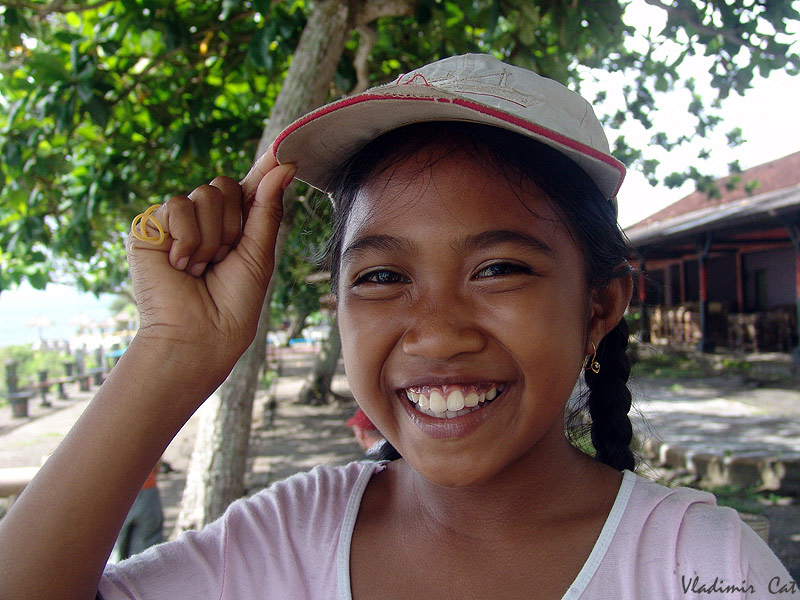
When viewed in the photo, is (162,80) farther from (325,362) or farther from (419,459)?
(325,362)

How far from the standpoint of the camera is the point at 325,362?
1130cm

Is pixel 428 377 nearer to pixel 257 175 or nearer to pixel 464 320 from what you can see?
pixel 464 320

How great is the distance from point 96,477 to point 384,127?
0.80m

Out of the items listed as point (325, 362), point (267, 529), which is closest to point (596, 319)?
point (267, 529)

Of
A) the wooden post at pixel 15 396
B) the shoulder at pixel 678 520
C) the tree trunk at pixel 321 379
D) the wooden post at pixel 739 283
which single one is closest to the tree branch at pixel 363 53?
the shoulder at pixel 678 520

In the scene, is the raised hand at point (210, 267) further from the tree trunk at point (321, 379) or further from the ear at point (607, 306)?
the tree trunk at point (321, 379)

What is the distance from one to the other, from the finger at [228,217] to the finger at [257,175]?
0.03 m

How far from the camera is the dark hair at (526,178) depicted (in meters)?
1.17

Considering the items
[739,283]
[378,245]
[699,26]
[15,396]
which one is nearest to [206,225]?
[378,245]

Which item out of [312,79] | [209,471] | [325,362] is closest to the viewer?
[312,79]

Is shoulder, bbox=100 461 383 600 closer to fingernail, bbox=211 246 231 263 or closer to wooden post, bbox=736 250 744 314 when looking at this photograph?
fingernail, bbox=211 246 231 263

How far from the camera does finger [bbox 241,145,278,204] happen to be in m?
1.29

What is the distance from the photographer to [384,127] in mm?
1215

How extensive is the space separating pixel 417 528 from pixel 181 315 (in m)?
0.62
